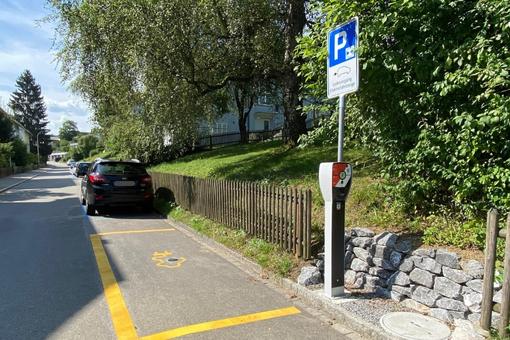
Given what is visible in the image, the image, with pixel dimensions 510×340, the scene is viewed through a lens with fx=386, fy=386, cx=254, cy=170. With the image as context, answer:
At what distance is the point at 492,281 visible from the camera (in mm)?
3264

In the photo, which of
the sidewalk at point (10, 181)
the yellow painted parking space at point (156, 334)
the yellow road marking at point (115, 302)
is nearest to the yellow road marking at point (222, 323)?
the yellow painted parking space at point (156, 334)

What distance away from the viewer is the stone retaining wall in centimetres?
360

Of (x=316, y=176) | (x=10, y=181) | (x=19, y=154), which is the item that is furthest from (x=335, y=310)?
(x=19, y=154)

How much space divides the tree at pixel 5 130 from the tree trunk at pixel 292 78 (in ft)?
146

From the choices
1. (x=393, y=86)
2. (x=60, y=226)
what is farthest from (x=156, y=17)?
(x=393, y=86)

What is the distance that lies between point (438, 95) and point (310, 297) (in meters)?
2.81

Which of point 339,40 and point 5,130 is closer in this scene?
point 339,40

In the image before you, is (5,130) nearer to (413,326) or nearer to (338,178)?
(338,178)

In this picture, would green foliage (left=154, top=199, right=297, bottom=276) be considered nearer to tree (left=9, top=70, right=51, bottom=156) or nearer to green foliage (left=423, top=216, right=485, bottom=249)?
green foliage (left=423, top=216, right=485, bottom=249)

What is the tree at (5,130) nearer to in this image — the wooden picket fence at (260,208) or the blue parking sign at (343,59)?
the wooden picket fence at (260,208)

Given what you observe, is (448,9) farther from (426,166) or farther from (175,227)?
(175,227)

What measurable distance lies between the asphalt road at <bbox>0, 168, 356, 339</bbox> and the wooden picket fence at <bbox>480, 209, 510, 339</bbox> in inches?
48.4

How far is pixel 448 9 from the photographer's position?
14.2 feet

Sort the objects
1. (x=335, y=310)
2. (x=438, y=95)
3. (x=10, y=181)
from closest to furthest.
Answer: (x=335, y=310) → (x=438, y=95) → (x=10, y=181)
